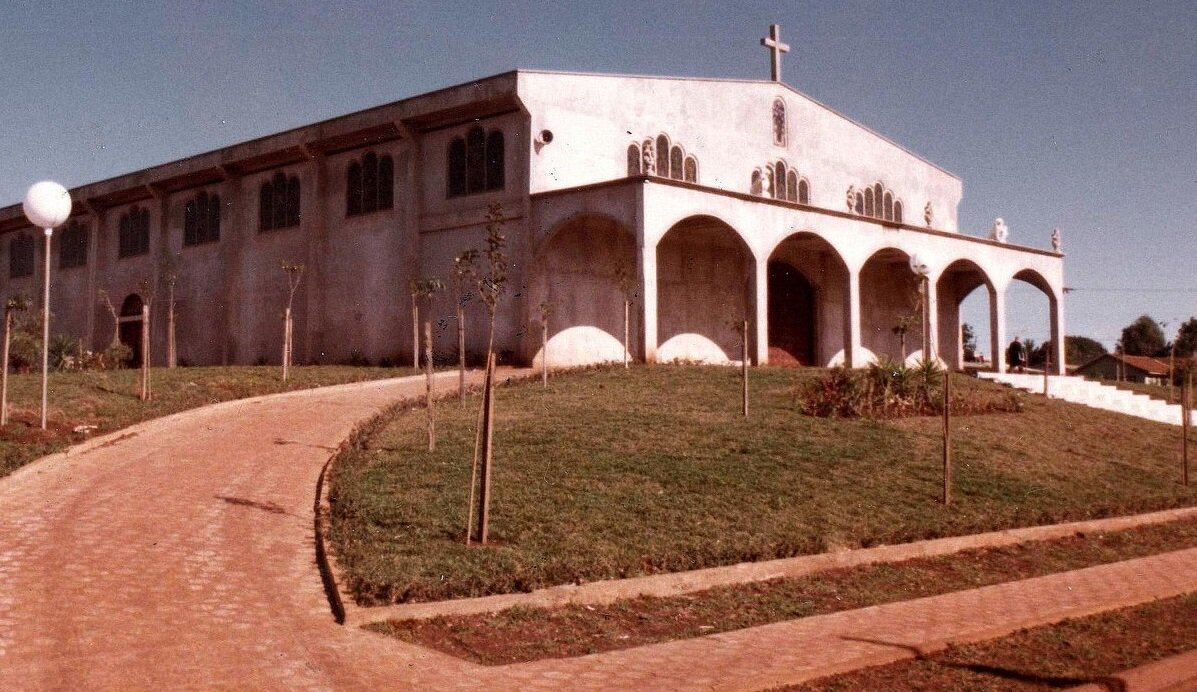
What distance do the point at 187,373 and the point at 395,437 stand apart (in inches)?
401

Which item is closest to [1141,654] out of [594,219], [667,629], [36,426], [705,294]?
[667,629]

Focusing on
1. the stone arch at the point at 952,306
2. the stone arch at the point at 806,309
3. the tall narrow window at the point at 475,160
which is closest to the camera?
the tall narrow window at the point at 475,160

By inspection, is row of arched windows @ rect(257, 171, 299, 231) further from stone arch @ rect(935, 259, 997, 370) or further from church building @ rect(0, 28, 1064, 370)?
stone arch @ rect(935, 259, 997, 370)

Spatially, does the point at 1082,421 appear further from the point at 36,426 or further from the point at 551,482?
the point at 36,426

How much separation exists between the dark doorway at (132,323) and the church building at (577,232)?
0.30ft

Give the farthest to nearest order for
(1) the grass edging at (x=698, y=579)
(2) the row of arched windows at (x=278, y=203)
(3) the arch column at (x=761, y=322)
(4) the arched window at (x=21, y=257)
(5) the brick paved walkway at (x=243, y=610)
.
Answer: (4) the arched window at (x=21, y=257) < (2) the row of arched windows at (x=278, y=203) < (3) the arch column at (x=761, y=322) < (1) the grass edging at (x=698, y=579) < (5) the brick paved walkway at (x=243, y=610)

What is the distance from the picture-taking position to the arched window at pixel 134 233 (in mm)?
33594

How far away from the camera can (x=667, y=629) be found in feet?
22.9

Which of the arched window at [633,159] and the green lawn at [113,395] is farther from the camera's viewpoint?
the arched window at [633,159]

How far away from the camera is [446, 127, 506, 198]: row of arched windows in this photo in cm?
2402

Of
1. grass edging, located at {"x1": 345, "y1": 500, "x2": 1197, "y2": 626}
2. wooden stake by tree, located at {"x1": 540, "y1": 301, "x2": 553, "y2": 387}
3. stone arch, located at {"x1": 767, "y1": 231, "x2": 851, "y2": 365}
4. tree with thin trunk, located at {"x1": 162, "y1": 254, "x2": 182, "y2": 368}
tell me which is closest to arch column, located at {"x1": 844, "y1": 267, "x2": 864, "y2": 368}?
stone arch, located at {"x1": 767, "y1": 231, "x2": 851, "y2": 365}

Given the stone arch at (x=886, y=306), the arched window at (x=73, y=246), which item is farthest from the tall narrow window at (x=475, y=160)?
the arched window at (x=73, y=246)

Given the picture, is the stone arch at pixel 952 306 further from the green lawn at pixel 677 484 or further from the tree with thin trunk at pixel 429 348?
the tree with thin trunk at pixel 429 348

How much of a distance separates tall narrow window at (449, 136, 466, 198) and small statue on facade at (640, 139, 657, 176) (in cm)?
423
